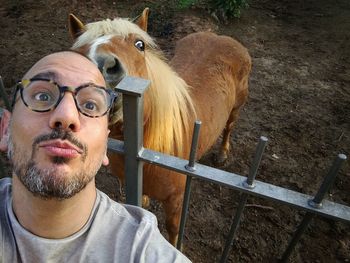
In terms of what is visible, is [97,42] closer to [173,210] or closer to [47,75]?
[47,75]

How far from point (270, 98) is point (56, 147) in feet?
13.0

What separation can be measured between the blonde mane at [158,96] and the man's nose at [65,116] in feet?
2.90

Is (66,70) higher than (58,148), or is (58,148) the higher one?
(66,70)

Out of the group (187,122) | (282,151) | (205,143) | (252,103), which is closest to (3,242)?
(187,122)

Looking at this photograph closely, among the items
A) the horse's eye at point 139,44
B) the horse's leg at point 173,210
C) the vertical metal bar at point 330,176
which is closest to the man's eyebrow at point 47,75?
the horse's eye at point 139,44

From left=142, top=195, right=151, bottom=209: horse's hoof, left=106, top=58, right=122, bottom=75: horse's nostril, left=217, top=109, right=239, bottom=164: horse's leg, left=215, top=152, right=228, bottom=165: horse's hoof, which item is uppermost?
left=106, top=58, right=122, bottom=75: horse's nostril

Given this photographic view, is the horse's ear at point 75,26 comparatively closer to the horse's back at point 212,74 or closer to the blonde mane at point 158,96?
the blonde mane at point 158,96

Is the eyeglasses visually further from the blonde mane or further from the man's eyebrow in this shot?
the blonde mane

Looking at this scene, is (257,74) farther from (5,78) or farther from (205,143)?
(5,78)

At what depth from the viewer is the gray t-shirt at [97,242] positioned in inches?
44.5

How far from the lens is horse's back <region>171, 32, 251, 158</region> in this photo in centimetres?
272

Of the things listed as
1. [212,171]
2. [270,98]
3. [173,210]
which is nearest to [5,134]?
[212,171]

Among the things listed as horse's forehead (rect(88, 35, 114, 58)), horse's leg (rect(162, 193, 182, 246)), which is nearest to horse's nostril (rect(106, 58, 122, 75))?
horse's forehead (rect(88, 35, 114, 58))

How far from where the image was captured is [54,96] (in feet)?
3.80
